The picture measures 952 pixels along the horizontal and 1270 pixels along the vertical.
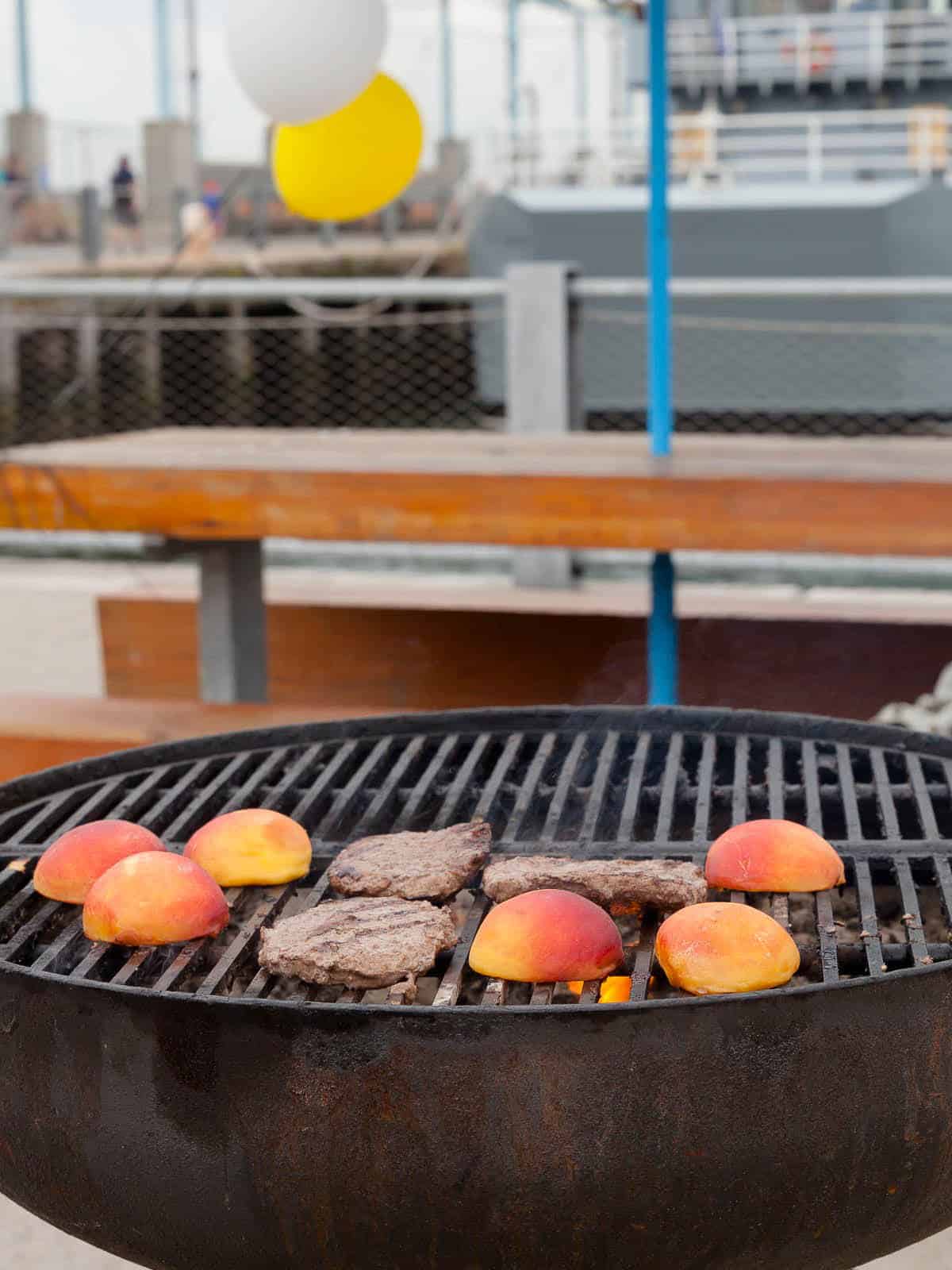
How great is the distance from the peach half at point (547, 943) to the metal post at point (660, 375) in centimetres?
203

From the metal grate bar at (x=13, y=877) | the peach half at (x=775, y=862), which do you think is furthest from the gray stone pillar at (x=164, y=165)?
the peach half at (x=775, y=862)

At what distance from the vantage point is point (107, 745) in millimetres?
3305

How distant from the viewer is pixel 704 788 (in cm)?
184

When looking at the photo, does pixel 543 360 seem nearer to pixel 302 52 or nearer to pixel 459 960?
pixel 302 52

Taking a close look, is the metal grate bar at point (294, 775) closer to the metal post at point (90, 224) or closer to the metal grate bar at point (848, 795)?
the metal grate bar at point (848, 795)

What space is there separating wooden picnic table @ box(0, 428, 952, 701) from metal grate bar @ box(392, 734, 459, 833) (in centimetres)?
88

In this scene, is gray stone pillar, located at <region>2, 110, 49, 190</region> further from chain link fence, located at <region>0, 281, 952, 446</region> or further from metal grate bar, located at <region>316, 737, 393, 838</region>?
metal grate bar, located at <region>316, 737, 393, 838</region>

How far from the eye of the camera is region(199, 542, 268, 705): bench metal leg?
355cm

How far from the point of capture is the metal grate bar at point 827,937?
1.27 metres

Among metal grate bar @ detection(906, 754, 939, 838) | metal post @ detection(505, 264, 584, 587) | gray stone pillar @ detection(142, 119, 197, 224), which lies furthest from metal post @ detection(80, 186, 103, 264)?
metal grate bar @ detection(906, 754, 939, 838)

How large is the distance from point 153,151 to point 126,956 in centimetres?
2736

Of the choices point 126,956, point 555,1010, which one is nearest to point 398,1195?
point 555,1010

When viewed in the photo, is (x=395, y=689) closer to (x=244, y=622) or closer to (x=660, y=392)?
(x=244, y=622)

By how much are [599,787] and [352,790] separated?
311mm
